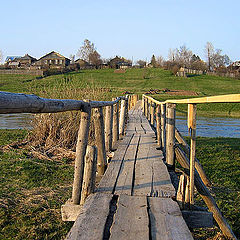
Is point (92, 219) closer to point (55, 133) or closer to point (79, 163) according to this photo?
point (79, 163)

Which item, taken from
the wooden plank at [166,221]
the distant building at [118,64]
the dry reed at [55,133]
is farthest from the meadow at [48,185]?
the distant building at [118,64]

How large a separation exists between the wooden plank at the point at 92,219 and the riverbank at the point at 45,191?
144 cm

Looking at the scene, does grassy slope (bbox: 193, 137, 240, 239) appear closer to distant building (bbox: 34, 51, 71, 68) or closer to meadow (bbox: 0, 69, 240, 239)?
meadow (bbox: 0, 69, 240, 239)

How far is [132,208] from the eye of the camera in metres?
2.77

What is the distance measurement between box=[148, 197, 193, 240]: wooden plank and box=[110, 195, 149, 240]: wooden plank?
0.06 m

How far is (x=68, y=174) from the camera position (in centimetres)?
682

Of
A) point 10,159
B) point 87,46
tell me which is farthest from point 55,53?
point 10,159

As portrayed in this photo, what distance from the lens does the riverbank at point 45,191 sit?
4.25m

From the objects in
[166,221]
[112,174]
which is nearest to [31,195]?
[112,174]

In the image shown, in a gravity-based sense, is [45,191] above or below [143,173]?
below

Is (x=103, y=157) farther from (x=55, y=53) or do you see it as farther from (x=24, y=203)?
(x=55, y=53)

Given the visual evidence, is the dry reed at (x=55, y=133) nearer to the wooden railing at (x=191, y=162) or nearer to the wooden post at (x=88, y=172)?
the wooden railing at (x=191, y=162)

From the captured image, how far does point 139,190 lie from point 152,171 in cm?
76

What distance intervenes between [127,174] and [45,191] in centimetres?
241
